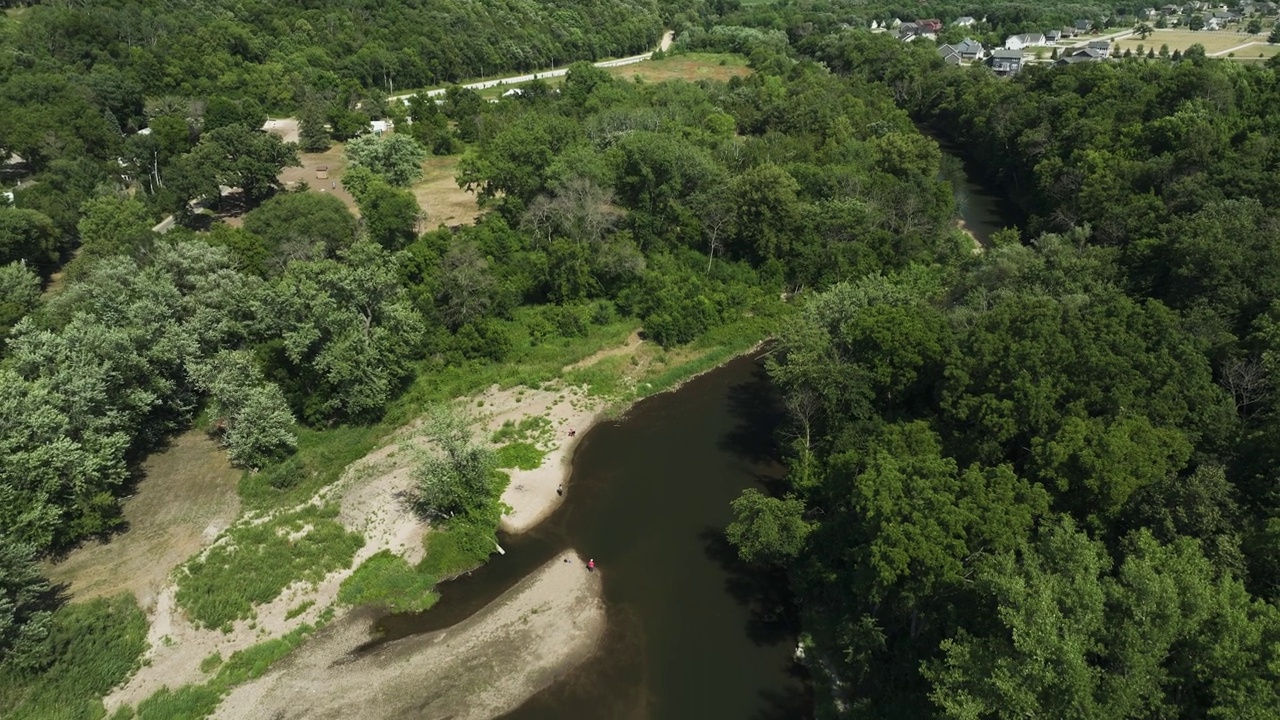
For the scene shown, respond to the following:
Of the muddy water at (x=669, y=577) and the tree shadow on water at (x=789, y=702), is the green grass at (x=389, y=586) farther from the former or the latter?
the tree shadow on water at (x=789, y=702)

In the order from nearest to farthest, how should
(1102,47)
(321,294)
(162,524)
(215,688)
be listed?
(215,688) < (162,524) < (321,294) < (1102,47)

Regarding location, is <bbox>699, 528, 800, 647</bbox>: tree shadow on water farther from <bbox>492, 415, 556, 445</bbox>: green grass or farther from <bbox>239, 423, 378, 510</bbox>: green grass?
<bbox>239, 423, 378, 510</bbox>: green grass

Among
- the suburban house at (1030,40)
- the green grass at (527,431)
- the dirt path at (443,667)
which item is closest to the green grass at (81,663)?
the dirt path at (443,667)

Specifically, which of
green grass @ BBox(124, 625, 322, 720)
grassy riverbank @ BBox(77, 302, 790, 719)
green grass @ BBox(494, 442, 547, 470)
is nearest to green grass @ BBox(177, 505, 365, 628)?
grassy riverbank @ BBox(77, 302, 790, 719)

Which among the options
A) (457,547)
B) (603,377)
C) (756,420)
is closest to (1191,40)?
(756,420)

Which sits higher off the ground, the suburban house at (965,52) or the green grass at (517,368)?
the suburban house at (965,52)

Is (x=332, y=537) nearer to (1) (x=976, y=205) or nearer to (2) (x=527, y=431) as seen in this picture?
(2) (x=527, y=431)

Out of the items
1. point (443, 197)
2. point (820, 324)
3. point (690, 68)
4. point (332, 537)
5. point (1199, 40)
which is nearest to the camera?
point (332, 537)
